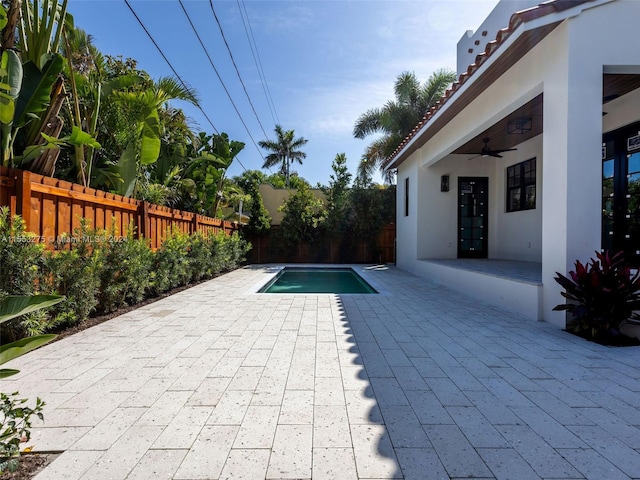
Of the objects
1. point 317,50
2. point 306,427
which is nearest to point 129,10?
point 317,50

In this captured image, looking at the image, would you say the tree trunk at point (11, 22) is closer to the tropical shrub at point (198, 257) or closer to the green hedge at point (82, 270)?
the green hedge at point (82, 270)

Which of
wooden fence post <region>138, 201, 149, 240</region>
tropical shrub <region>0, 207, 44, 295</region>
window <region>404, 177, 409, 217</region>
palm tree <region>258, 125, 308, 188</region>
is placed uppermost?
palm tree <region>258, 125, 308, 188</region>

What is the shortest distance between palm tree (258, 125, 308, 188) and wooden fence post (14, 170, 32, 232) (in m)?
31.6

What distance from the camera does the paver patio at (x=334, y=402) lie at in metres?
1.96

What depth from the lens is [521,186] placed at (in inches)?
412

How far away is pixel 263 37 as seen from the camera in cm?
1191

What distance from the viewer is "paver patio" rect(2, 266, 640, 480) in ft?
6.43

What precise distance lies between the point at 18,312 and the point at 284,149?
36115 mm

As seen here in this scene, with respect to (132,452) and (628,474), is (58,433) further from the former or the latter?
(628,474)

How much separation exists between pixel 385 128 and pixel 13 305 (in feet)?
63.2

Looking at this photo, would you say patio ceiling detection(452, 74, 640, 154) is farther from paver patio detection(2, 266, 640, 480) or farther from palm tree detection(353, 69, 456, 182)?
palm tree detection(353, 69, 456, 182)

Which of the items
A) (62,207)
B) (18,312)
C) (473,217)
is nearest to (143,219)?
(62,207)

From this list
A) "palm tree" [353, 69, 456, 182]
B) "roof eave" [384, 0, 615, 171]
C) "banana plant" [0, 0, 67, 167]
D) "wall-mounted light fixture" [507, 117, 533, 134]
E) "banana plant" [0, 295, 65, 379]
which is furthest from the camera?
"palm tree" [353, 69, 456, 182]

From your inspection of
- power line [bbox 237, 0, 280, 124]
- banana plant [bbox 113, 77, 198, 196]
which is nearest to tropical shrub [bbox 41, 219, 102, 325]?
banana plant [bbox 113, 77, 198, 196]
